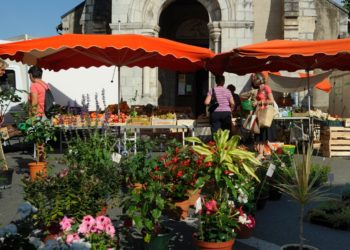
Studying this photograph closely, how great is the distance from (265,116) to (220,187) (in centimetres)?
541

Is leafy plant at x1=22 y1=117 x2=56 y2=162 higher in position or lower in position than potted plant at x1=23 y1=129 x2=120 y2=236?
higher

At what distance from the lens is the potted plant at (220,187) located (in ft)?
13.1

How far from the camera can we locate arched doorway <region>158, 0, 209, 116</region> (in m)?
19.4

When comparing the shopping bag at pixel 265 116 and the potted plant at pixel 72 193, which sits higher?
the shopping bag at pixel 265 116

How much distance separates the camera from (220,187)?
4199 mm

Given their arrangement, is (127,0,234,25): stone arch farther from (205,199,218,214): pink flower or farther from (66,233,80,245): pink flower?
(66,233,80,245): pink flower

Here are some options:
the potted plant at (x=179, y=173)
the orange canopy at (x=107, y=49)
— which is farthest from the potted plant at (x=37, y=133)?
the potted plant at (x=179, y=173)

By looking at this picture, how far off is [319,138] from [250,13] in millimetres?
4861

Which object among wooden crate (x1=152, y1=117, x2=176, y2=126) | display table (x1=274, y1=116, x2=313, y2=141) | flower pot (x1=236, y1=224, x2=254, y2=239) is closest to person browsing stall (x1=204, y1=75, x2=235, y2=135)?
wooden crate (x1=152, y1=117, x2=176, y2=126)

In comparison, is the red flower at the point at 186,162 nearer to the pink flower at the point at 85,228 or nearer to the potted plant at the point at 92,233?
the potted plant at the point at 92,233

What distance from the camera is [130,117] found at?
1120cm

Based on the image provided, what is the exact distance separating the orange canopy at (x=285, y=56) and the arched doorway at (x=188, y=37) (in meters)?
8.60

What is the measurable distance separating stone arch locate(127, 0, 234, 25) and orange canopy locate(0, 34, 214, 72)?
4.06 metres

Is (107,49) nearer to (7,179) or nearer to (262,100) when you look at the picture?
(7,179)
